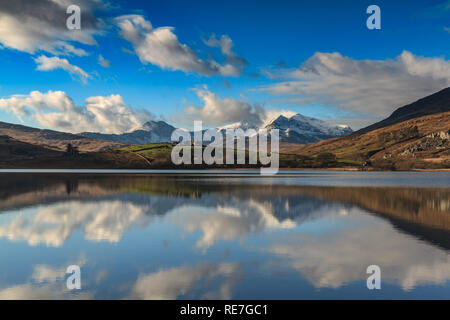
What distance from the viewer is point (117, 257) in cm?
2366

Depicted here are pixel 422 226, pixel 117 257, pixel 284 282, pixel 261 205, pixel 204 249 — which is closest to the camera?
pixel 284 282
